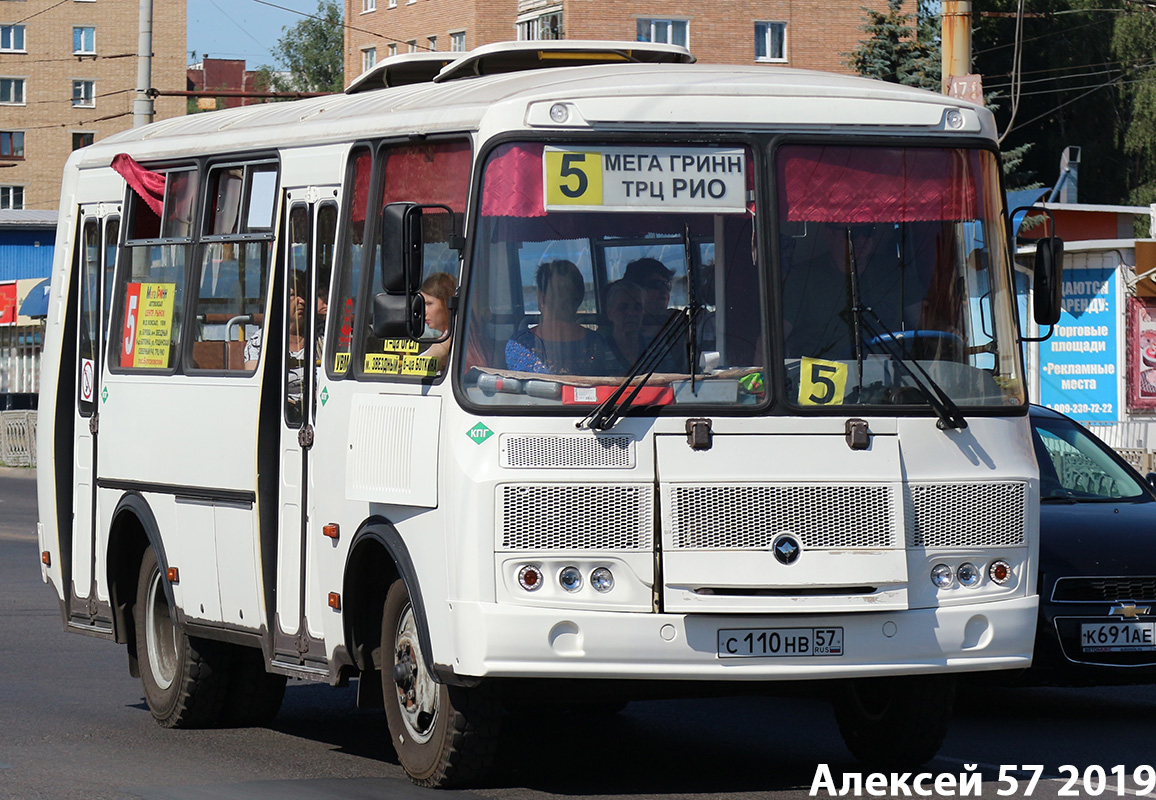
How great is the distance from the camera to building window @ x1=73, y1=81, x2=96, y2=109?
106m

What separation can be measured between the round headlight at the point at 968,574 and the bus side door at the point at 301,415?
2.65 m

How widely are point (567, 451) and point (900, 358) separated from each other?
1.36 m

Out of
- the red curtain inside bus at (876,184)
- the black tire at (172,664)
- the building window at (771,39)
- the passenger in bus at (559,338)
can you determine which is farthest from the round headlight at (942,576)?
the building window at (771,39)

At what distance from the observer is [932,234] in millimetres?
8156

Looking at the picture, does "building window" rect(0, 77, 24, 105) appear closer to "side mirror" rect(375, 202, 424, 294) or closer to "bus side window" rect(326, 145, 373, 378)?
"bus side window" rect(326, 145, 373, 378)

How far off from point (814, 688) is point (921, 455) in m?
1.37

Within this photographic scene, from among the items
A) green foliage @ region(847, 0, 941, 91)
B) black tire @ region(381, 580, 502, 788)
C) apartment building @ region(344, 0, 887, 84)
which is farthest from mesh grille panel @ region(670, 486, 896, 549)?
apartment building @ region(344, 0, 887, 84)

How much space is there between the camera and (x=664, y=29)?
2504 inches

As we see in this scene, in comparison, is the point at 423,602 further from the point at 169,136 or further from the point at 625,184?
the point at 169,136

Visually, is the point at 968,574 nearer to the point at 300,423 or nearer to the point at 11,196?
the point at 300,423

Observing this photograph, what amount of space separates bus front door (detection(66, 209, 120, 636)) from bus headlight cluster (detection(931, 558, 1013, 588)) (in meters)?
4.80

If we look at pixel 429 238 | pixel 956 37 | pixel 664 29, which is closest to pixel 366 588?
pixel 429 238

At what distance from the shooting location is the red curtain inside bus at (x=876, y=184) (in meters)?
7.97

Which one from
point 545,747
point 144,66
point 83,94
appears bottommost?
point 545,747
